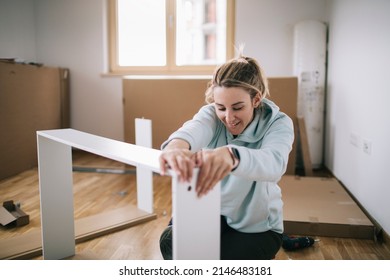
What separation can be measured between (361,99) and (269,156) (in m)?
1.39

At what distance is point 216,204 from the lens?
0.73 meters

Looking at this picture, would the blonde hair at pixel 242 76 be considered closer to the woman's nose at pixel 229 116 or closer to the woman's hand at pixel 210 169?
the woman's nose at pixel 229 116

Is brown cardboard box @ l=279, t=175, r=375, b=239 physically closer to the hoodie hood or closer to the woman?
the woman

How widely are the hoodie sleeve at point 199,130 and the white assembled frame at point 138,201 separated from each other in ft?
0.27

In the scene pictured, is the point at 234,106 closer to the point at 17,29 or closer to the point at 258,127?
the point at 258,127

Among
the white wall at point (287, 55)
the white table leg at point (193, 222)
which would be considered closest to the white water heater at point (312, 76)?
the white wall at point (287, 55)

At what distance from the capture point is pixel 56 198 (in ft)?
4.73

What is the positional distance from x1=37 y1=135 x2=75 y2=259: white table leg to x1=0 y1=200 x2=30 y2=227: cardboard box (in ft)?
1.35

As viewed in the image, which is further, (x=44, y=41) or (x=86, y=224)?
(x=44, y=41)

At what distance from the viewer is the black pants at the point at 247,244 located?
0.99 meters

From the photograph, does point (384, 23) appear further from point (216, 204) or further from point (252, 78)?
point (216, 204)

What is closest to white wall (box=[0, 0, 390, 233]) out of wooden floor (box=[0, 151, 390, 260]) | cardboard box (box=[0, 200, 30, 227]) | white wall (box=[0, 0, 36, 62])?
white wall (box=[0, 0, 36, 62])
